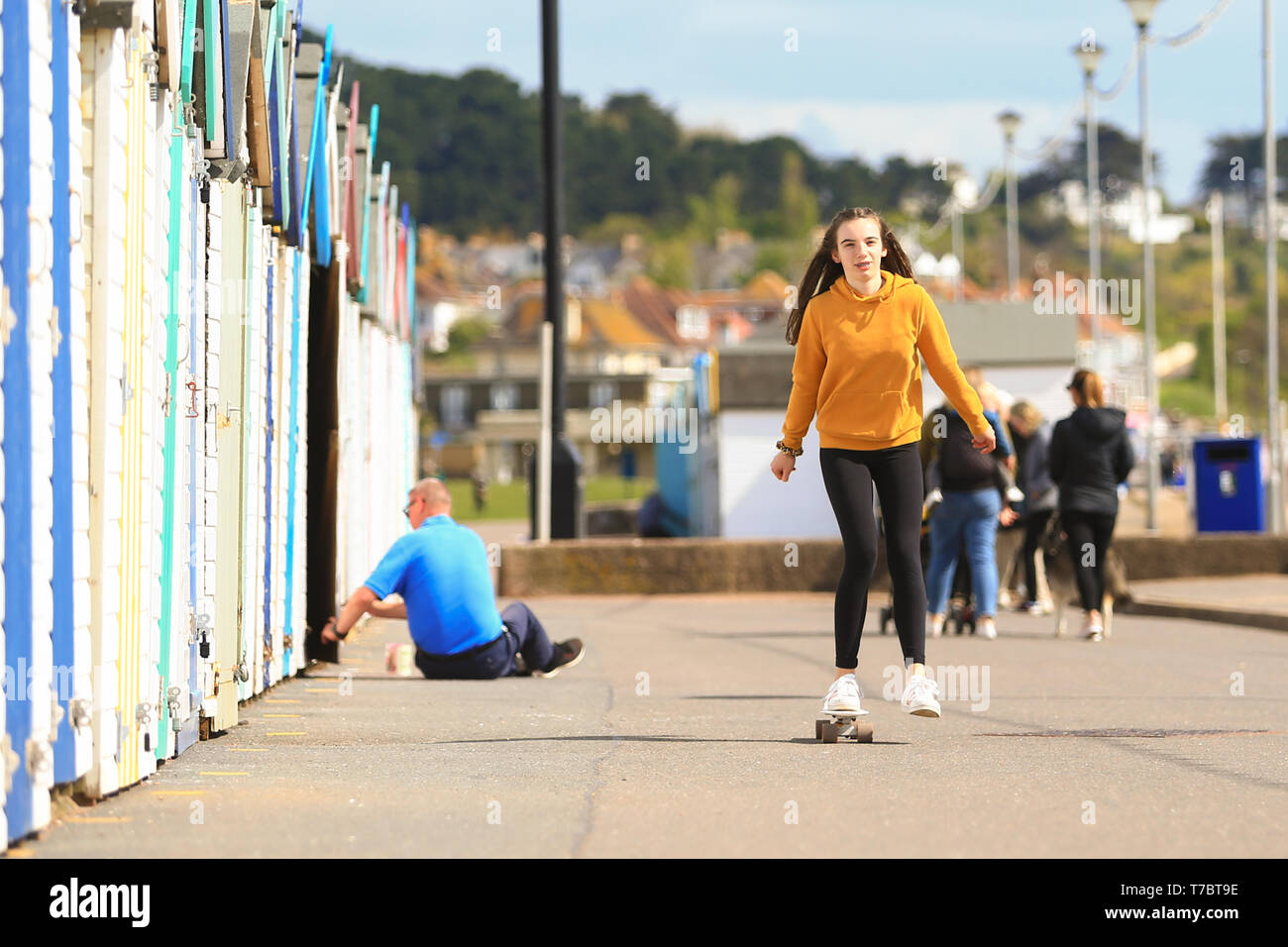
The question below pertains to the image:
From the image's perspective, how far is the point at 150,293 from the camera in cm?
619

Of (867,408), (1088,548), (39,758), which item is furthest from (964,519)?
(39,758)

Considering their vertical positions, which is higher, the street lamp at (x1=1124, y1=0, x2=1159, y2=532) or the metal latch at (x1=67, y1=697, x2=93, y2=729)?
the street lamp at (x1=1124, y1=0, x2=1159, y2=532)

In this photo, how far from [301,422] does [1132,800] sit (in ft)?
19.8

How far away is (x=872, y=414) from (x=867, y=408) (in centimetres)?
3

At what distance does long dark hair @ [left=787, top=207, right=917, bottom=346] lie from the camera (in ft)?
24.3

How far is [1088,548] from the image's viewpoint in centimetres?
1357

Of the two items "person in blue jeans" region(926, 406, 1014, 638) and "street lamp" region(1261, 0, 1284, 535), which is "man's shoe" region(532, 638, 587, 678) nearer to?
"person in blue jeans" region(926, 406, 1014, 638)

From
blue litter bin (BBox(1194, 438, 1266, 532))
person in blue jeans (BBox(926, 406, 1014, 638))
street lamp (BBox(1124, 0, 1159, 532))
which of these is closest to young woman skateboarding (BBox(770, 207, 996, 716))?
person in blue jeans (BBox(926, 406, 1014, 638))

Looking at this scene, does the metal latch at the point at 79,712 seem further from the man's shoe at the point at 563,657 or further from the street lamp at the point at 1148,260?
the street lamp at the point at 1148,260

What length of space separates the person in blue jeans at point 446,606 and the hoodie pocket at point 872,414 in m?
3.01

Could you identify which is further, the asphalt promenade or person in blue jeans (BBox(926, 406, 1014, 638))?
person in blue jeans (BBox(926, 406, 1014, 638))

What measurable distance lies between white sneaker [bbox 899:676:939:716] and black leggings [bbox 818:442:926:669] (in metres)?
0.10

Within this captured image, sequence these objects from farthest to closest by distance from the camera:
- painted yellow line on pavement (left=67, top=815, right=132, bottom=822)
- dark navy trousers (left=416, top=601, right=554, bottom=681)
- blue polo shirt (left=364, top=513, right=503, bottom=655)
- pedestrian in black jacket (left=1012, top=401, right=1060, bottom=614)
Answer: pedestrian in black jacket (left=1012, top=401, right=1060, bottom=614)
dark navy trousers (left=416, top=601, right=554, bottom=681)
blue polo shirt (left=364, top=513, right=503, bottom=655)
painted yellow line on pavement (left=67, top=815, right=132, bottom=822)
